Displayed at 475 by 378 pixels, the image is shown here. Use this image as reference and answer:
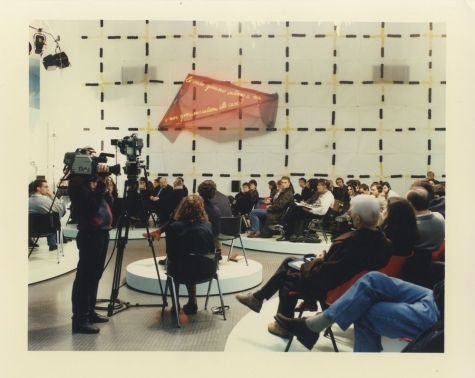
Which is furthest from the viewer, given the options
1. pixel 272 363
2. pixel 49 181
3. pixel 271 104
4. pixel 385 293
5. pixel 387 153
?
pixel 271 104

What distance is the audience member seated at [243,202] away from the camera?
6658mm

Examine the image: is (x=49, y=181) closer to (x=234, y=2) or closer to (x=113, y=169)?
(x=113, y=169)

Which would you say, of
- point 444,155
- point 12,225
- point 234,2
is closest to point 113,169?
point 12,225

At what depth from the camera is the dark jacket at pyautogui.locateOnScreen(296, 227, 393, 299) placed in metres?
2.61

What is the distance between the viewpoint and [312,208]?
20.7 feet

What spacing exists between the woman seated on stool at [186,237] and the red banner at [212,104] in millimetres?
2379

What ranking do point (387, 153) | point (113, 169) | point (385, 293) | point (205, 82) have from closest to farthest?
point (385, 293)
point (113, 169)
point (205, 82)
point (387, 153)

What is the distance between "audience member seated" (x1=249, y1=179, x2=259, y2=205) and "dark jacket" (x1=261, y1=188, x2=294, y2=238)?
277 millimetres

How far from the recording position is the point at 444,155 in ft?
8.91

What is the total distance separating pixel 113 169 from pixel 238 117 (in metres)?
3.26

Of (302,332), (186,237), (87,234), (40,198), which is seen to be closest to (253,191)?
(40,198)

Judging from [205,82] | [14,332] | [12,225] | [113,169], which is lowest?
[14,332]

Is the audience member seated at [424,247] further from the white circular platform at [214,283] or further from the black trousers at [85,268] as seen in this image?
the black trousers at [85,268]

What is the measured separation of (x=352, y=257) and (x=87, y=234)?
1.95 m
